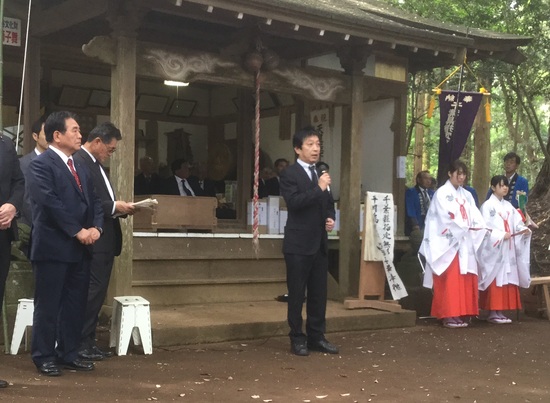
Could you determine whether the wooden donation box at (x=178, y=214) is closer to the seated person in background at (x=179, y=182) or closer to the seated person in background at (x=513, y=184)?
the seated person in background at (x=179, y=182)

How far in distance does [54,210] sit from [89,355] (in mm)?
1422

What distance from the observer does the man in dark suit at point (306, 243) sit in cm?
649

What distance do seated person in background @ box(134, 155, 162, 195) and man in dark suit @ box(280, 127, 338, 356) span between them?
16.2 feet

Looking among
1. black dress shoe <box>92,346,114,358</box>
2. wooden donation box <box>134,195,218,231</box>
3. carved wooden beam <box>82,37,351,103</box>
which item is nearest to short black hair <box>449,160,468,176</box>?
carved wooden beam <box>82,37,351,103</box>

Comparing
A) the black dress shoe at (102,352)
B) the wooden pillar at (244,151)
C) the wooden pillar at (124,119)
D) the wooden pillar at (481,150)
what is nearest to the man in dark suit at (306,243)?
the black dress shoe at (102,352)

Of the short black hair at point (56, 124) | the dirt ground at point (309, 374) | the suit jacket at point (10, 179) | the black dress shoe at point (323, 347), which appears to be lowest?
the dirt ground at point (309, 374)

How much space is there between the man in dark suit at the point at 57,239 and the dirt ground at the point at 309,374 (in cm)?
34

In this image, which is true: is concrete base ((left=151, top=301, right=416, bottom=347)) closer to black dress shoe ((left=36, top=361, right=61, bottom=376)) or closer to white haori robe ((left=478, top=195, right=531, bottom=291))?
white haori robe ((left=478, top=195, right=531, bottom=291))

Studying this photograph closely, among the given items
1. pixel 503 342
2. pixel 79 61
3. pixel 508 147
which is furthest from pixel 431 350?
pixel 508 147

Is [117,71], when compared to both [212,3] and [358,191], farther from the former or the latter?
[358,191]

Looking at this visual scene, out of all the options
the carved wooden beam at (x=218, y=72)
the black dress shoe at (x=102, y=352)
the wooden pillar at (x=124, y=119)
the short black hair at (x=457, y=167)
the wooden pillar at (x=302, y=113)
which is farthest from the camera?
the wooden pillar at (x=302, y=113)

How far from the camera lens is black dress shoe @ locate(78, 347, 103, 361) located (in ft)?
19.2

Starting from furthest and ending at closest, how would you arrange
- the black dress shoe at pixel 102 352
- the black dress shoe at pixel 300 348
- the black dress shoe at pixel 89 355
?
1. the black dress shoe at pixel 300 348
2. the black dress shoe at pixel 102 352
3. the black dress shoe at pixel 89 355

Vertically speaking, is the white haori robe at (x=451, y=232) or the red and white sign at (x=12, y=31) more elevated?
the red and white sign at (x=12, y=31)
